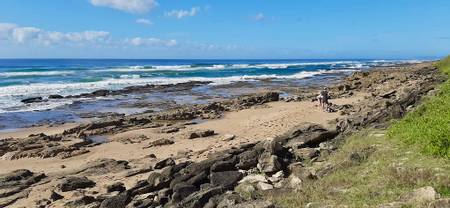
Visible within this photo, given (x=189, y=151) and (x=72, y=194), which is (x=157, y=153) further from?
(x=72, y=194)

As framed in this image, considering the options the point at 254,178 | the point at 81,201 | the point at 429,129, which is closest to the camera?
the point at 429,129

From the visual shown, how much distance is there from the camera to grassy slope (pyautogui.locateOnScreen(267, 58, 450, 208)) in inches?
301

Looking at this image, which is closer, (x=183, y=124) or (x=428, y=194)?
(x=428, y=194)

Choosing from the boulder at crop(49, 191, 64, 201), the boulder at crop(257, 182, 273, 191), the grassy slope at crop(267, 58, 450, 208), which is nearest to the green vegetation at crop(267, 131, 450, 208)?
the grassy slope at crop(267, 58, 450, 208)

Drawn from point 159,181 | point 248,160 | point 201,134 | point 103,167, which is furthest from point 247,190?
point 201,134

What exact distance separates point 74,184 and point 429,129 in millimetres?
8505

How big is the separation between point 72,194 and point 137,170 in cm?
217

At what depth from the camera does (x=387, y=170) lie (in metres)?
8.56

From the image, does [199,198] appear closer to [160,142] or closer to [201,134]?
[160,142]

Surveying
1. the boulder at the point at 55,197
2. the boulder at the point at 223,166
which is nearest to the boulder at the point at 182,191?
the boulder at the point at 223,166

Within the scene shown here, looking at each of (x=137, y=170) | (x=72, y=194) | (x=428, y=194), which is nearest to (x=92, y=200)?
(x=72, y=194)

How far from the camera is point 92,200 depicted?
11.2 metres

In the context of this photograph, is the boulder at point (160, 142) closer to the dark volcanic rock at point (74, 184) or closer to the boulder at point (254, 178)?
the dark volcanic rock at point (74, 184)

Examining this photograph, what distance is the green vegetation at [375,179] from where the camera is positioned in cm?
755
